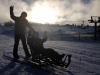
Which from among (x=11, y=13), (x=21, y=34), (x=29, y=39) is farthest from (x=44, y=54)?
(x=11, y=13)

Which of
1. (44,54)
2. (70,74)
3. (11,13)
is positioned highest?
(11,13)

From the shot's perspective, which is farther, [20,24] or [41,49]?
[20,24]

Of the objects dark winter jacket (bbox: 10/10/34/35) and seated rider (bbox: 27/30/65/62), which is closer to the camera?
seated rider (bbox: 27/30/65/62)

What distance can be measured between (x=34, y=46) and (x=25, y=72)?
4.02 ft

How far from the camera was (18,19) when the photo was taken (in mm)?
8000

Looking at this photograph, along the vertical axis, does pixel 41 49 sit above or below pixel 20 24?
below

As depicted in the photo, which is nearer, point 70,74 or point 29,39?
point 70,74

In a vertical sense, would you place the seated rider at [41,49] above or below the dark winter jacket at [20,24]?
below

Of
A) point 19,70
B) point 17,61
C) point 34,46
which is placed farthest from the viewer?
point 17,61

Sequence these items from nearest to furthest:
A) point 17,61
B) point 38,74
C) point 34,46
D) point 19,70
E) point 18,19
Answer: point 38,74
point 19,70
point 34,46
point 17,61
point 18,19

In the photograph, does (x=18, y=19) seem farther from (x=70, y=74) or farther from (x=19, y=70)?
(x=70, y=74)

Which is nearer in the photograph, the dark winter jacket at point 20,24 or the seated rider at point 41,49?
the seated rider at point 41,49

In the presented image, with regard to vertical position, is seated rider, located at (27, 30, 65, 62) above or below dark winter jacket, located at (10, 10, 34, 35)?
below

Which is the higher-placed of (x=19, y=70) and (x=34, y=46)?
(x=34, y=46)
